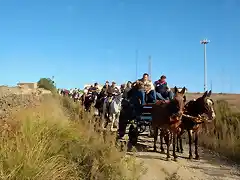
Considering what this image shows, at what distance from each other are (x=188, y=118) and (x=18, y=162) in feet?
25.1

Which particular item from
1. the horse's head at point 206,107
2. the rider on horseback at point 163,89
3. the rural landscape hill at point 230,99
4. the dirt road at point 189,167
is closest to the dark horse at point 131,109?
the dirt road at point 189,167

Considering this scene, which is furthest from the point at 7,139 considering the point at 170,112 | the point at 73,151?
the point at 170,112

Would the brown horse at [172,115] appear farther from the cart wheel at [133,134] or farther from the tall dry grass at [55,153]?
the tall dry grass at [55,153]

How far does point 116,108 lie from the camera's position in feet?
56.4

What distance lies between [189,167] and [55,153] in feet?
17.0

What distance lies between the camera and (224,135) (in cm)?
1482

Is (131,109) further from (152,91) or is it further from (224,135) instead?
(224,135)

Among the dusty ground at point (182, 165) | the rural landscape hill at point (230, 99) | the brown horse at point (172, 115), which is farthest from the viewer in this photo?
the rural landscape hill at point (230, 99)

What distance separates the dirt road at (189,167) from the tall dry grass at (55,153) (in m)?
1.41

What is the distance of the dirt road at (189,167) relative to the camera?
372 inches

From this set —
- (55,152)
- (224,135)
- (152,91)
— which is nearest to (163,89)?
(152,91)

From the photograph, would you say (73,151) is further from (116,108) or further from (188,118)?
(116,108)

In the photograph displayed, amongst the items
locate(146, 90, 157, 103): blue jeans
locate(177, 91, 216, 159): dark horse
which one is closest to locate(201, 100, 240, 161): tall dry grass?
locate(177, 91, 216, 159): dark horse

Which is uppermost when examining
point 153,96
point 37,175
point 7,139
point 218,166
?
point 153,96
